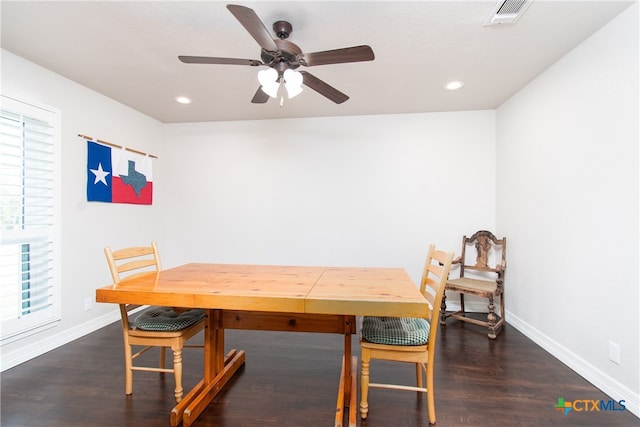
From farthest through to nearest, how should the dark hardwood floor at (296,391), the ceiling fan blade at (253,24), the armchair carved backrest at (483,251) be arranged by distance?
1. the armchair carved backrest at (483,251)
2. the dark hardwood floor at (296,391)
3. the ceiling fan blade at (253,24)

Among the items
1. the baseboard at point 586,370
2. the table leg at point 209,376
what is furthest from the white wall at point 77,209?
the baseboard at point 586,370

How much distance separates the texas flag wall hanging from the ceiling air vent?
347 centimetres

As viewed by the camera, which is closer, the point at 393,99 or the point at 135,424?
the point at 135,424

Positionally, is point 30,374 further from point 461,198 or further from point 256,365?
point 461,198

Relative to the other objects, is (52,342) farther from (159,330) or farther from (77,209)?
(159,330)

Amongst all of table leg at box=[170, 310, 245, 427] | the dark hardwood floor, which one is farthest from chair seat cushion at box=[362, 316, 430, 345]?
table leg at box=[170, 310, 245, 427]

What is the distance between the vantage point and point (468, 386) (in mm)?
2020

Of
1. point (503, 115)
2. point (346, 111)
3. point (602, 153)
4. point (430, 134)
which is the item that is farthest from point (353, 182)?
point (602, 153)

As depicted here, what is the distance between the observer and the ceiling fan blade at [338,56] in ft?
5.18

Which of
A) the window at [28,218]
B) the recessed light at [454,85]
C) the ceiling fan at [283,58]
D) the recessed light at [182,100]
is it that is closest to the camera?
the ceiling fan at [283,58]

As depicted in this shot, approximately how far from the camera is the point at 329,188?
3721 millimetres

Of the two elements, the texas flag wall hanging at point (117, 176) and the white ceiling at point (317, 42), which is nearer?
the white ceiling at point (317, 42)

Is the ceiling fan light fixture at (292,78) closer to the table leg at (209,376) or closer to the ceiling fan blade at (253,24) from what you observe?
the ceiling fan blade at (253,24)

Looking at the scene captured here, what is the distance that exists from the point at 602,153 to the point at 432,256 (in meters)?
1.30
